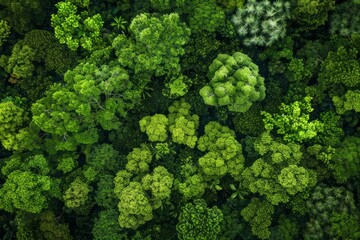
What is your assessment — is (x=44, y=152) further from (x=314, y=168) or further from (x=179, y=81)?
(x=314, y=168)

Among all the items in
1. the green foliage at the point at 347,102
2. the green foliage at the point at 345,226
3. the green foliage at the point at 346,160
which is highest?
the green foliage at the point at 347,102

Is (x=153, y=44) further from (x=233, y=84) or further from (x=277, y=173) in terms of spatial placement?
(x=277, y=173)

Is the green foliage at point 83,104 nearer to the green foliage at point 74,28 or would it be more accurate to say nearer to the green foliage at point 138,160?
the green foliage at point 74,28

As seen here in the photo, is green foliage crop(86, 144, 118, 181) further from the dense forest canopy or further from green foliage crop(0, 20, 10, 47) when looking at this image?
green foliage crop(0, 20, 10, 47)

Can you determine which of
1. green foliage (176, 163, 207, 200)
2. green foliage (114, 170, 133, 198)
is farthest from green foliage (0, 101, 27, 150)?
green foliage (176, 163, 207, 200)

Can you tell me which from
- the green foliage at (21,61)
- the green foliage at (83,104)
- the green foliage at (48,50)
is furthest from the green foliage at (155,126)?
the green foliage at (21,61)
